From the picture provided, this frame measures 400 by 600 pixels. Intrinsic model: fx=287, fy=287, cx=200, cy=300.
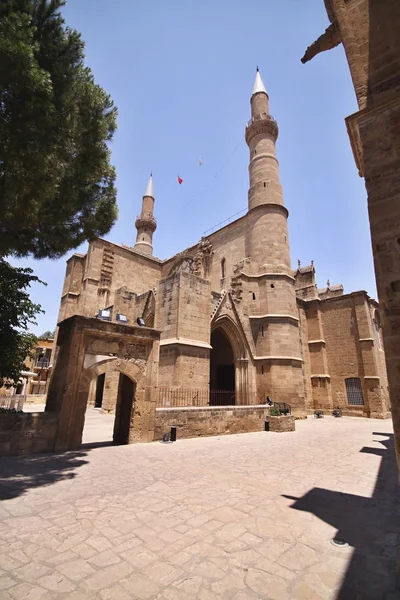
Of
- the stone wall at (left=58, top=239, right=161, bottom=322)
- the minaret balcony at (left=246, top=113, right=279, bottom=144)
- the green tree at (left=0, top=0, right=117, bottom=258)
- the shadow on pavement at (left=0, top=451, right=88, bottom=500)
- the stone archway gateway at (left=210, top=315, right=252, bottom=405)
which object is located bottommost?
the shadow on pavement at (left=0, top=451, right=88, bottom=500)

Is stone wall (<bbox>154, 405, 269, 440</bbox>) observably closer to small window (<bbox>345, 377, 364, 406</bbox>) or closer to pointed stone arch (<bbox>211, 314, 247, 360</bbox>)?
pointed stone arch (<bbox>211, 314, 247, 360</bbox>)

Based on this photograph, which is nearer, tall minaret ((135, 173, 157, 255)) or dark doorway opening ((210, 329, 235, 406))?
dark doorway opening ((210, 329, 235, 406))

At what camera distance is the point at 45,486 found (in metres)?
A: 4.53

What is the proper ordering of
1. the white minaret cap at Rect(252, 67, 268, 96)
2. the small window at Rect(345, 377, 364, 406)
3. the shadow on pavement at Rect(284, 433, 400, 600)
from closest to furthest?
the shadow on pavement at Rect(284, 433, 400, 600) < the small window at Rect(345, 377, 364, 406) < the white minaret cap at Rect(252, 67, 268, 96)

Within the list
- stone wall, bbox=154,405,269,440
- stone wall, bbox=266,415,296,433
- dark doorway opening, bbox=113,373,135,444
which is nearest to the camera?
dark doorway opening, bbox=113,373,135,444

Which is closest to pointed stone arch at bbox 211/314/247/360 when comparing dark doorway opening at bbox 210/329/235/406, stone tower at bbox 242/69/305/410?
stone tower at bbox 242/69/305/410

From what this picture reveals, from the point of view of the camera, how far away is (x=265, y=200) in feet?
66.1

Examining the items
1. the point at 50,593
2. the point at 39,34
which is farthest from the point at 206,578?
the point at 39,34

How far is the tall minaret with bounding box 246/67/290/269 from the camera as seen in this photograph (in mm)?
19203

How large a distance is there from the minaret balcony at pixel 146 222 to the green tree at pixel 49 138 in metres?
30.9

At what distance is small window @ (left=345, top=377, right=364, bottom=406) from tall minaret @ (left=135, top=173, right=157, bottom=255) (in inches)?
1042

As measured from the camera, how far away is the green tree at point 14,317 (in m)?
7.25

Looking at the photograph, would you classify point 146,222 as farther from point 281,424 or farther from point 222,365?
point 281,424

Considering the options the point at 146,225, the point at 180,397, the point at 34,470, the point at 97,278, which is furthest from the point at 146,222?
the point at 34,470
